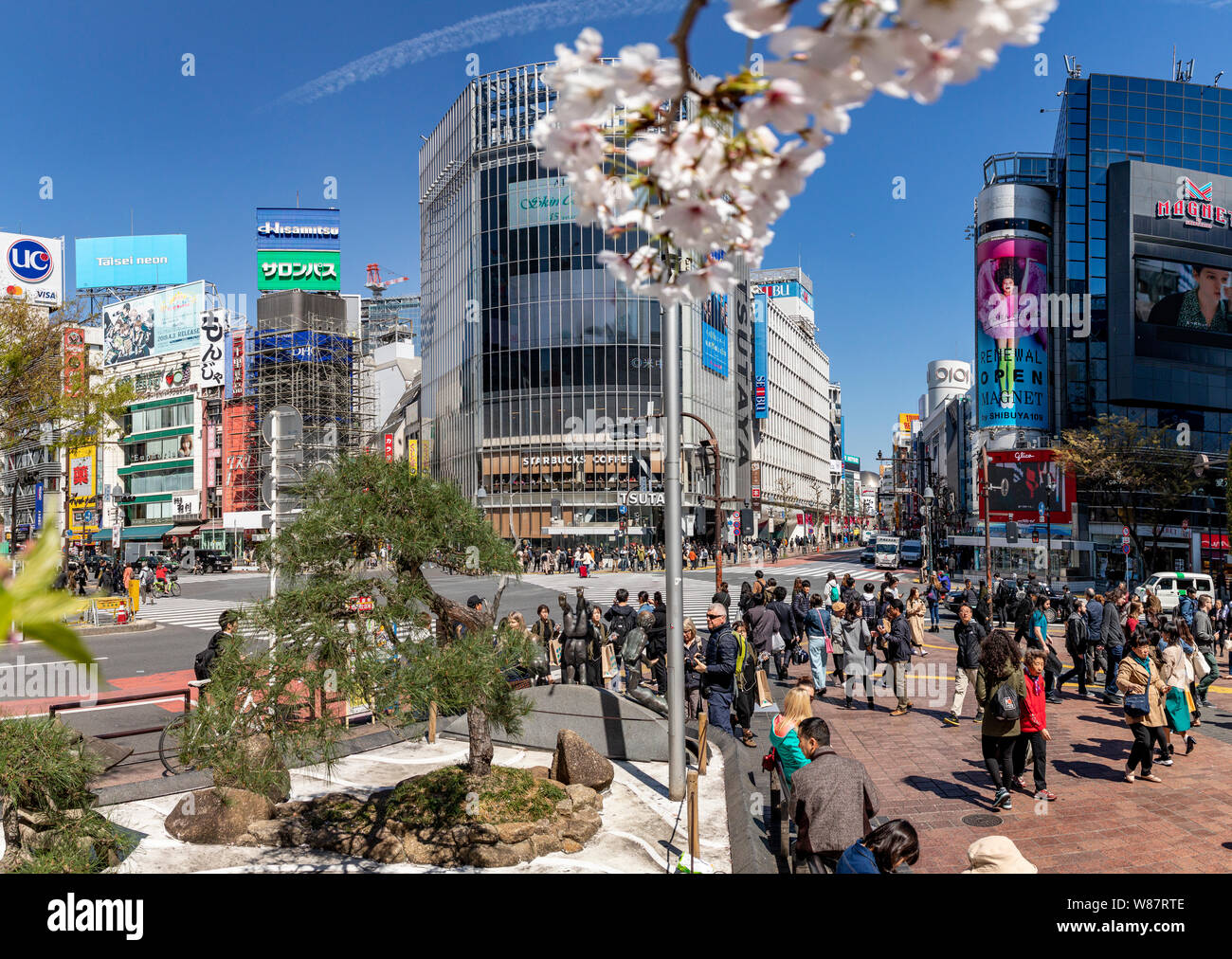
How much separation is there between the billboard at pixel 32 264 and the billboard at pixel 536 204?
3390 cm

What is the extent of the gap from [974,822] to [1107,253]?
62.9 metres

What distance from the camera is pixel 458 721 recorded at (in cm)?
1162

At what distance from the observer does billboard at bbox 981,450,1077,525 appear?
45.6 metres

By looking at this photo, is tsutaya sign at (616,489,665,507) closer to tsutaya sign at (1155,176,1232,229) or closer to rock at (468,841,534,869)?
tsutaya sign at (1155,176,1232,229)

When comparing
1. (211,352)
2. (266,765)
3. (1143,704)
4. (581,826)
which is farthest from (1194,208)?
(211,352)

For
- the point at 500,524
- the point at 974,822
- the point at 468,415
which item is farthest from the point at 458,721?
the point at 468,415

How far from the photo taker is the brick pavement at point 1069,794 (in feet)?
23.0

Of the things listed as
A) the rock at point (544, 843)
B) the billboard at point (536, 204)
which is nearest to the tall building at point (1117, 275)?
the billboard at point (536, 204)

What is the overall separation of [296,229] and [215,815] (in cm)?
7743

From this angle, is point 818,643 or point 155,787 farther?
point 818,643

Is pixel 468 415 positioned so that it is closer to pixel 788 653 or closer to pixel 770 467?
pixel 770 467

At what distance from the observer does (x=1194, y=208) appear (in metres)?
58.1

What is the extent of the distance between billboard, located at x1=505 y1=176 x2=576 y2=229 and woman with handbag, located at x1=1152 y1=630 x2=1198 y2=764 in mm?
54789

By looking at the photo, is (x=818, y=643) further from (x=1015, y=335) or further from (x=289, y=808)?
(x=1015, y=335)
